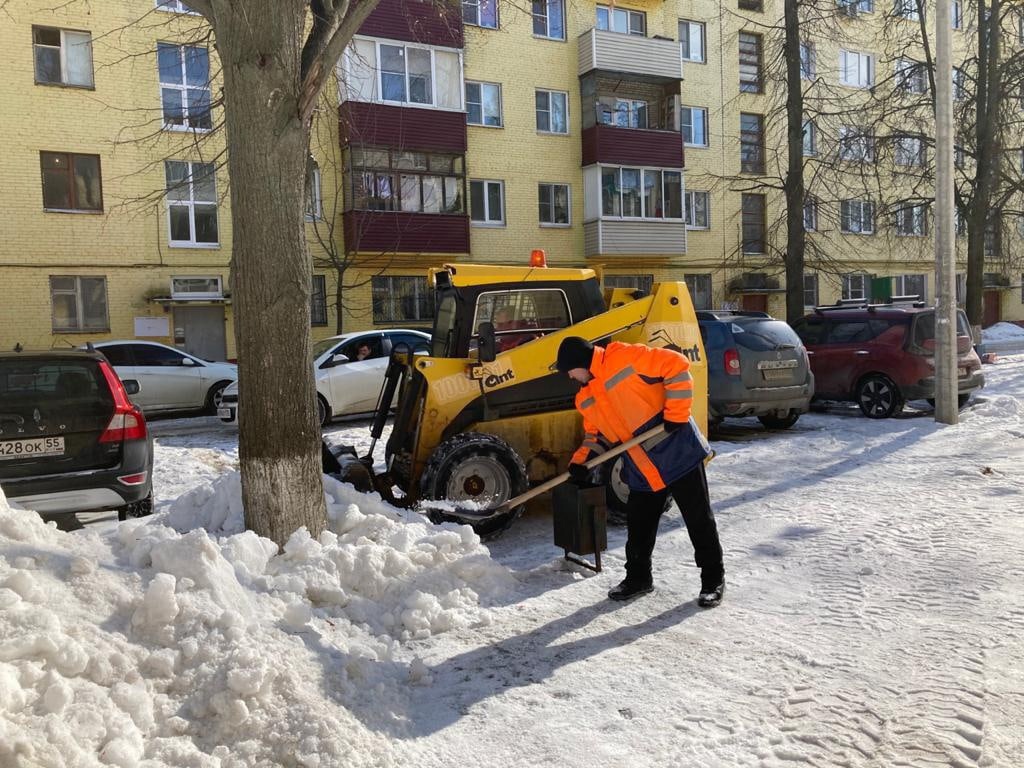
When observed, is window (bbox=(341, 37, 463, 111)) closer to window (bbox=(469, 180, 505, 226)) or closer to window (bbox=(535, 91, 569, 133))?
window (bbox=(469, 180, 505, 226))

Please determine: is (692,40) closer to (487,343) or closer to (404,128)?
(404,128)

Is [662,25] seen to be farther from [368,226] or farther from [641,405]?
[641,405]

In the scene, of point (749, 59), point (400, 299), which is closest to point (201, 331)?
point (400, 299)

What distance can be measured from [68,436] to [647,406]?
4357 mm

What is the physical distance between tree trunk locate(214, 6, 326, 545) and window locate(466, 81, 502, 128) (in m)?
21.5

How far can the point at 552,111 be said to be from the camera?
27531mm

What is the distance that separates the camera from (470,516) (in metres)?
6.11

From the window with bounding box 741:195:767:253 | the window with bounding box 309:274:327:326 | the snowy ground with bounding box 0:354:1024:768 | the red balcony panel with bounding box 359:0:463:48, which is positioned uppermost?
the red balcony panel with bounding box 359:0:463:48

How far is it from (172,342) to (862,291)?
2716 centimetres

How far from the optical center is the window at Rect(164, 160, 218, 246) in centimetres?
2204

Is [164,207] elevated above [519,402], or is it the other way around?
[164,207]

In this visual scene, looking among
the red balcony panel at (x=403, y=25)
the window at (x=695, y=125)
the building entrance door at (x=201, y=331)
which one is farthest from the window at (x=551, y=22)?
the building entrance door at (x=201, y=331)

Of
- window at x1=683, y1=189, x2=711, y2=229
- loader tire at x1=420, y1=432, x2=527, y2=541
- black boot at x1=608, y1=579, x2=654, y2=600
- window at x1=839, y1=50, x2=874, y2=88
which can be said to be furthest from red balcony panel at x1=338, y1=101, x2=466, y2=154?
black boot at x1=608, y1=579, x2=654, y2=600

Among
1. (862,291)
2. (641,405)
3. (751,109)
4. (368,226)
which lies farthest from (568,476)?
(862,291)
